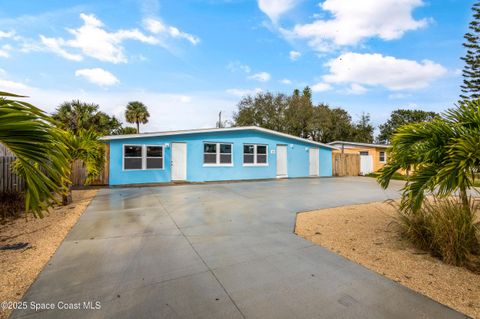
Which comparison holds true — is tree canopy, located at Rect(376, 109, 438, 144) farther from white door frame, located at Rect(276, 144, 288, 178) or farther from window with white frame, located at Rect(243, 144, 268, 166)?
window with white frame, located at Rect(243, 144, 268, 166)

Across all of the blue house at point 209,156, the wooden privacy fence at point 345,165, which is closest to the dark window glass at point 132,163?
the blue house at point 209,156

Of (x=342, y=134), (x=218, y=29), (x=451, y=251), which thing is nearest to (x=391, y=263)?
(x=451, y=251)

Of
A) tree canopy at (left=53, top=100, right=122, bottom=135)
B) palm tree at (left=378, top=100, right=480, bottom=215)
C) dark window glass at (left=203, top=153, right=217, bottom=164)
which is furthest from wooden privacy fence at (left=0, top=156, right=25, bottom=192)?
palm tree at (left=378, top=100, right=480, bottom=215)

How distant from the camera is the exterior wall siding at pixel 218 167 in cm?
1173

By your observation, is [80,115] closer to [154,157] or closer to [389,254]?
[154,157]

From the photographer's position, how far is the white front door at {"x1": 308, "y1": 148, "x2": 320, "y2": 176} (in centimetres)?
1745

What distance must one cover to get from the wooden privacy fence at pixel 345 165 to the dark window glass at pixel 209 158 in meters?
10.5

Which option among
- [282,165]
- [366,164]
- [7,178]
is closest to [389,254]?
[7,178]

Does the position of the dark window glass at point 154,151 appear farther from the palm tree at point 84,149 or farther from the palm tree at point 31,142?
the palm tree at point 31,142

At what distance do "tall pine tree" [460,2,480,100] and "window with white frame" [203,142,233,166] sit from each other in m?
19.9

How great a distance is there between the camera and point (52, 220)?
5242mm

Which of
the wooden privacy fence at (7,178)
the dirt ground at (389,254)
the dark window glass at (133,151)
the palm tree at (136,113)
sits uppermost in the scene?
the palm tree at (136,113)

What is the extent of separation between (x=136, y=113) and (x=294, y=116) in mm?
19417

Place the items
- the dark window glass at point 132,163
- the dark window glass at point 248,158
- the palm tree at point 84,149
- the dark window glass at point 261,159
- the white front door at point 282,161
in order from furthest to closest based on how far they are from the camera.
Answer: the white front door at point 282,161
the dark window glass at point 261,159
the dark window glass at point 248,158
the dark window glass at point 132,163
the palm tree at point 84,149
